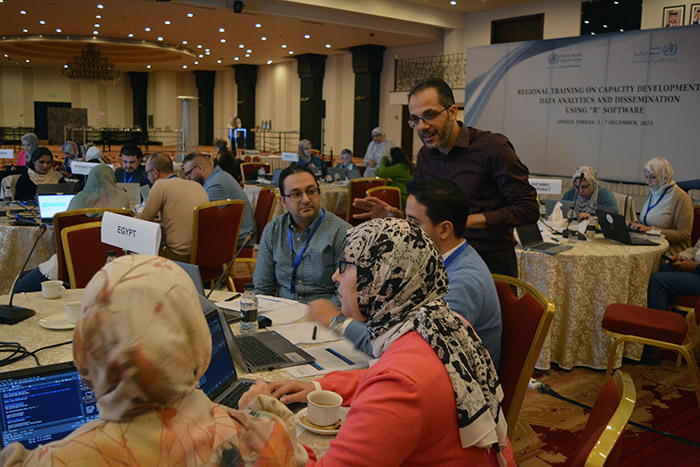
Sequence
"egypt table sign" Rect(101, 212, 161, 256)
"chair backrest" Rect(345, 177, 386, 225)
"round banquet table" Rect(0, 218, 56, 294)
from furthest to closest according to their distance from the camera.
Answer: "chair backrest" Rect(345, 177, 386, 225) → "round banquet table" Rect(0, 218, 56, 294) → "egypt table sign" Rect(101, 212, 161, 256)

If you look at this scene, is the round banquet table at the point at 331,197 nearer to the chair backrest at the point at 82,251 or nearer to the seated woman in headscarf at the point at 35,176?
the seated woman in headscarf at the point at 35,176

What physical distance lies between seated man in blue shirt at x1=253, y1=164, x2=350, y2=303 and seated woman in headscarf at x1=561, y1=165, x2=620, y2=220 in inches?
102

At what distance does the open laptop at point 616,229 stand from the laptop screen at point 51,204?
396 cm

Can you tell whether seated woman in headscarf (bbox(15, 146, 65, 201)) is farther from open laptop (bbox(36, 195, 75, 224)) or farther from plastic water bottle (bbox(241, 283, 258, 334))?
plastic water bottle (bbox(241, 283, 258, 334))

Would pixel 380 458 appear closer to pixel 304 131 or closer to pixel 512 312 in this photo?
pixel 512 312

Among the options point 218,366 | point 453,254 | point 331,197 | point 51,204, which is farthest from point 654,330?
point 331,197

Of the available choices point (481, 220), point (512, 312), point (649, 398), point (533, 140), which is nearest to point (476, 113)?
point (533, 140)

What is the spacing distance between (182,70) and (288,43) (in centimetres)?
1041

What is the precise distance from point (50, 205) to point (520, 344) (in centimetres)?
391

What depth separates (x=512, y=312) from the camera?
195 cm

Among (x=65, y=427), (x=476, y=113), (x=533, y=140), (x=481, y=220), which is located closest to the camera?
(x=65, y=427)

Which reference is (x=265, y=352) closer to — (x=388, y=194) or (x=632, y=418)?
(x=632, y=418)

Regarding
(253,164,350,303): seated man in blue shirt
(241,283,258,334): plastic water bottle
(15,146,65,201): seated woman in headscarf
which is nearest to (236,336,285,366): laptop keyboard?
(241,283,258,334): plastic water bottle

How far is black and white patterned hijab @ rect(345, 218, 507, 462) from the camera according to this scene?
45.9 inches
